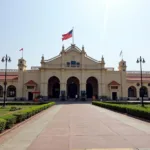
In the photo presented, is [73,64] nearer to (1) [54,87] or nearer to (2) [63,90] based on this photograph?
(2) [63,90]

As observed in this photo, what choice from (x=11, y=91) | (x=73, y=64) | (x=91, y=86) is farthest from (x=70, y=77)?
(x=11, y=91)

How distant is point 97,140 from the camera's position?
9297 mm

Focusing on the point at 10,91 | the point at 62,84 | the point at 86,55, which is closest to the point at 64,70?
the point at 62,84

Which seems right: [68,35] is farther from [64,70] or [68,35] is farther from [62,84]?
[62,84]

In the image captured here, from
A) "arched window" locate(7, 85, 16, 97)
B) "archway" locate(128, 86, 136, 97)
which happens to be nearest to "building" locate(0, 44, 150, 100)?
"arched window" locate(7, 85, 16, 97)

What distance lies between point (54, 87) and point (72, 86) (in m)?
5.44

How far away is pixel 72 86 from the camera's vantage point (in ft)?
208

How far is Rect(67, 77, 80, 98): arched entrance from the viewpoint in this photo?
206ft

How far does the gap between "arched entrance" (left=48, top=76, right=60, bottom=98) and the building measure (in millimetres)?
870

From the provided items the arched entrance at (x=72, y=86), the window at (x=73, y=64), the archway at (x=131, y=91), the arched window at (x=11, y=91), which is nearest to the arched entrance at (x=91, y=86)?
the arched entrance at (x=72, y=86)

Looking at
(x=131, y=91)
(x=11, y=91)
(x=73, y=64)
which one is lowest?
(x=131, y=91)

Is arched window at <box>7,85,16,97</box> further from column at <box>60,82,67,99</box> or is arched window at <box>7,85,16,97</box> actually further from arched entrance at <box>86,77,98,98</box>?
arched entrance at <box>86,77,98,98</box>

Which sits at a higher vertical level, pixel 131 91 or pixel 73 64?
pixel 73 64

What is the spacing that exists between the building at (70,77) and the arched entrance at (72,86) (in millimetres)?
1652
